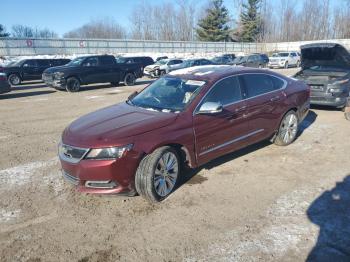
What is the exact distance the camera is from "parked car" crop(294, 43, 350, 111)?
356 inches

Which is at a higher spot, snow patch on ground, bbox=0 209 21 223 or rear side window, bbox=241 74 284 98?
rear side window, bbox=241 74 284 98

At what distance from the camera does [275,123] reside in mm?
6031

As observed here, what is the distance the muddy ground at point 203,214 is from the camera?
130 inches

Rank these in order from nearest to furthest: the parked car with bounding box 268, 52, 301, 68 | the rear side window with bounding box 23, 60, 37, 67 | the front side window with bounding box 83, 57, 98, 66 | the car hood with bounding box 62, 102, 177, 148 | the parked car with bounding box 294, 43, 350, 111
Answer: the car hood with bounding box 62, 102, 177, 148 → the parked car with bounding box 294, 43, 350, 111 → the front side window with bounding box 83, 57, 98, 66 → the rear side window with bounding box 23, 60, 37, 67 → the parked car with bounding box 268, 52, 301, 68

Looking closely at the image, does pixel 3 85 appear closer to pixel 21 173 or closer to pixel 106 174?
pixel 21 173

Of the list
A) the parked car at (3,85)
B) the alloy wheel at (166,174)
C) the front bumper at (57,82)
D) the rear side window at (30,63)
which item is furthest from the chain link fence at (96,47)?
the alloy wheel at (166,174)

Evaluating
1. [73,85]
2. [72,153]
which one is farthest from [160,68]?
[72,153]

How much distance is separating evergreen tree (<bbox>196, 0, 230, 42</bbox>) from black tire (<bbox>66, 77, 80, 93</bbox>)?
1979 inches

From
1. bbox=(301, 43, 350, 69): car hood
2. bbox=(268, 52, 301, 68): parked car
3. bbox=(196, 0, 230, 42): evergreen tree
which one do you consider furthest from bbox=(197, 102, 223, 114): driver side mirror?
bbox=(196, 0, 230, 42): evergreen tree

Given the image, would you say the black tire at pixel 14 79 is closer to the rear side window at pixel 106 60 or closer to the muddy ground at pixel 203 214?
the rear side window at pixel 106 60

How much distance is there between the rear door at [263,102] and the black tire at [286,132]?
27 centimetres

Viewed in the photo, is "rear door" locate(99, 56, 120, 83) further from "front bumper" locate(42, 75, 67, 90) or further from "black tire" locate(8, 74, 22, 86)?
"black tire" locate(8, 74, 22, 86)

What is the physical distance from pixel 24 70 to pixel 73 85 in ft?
20.5

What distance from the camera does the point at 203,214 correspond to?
13.0ft
